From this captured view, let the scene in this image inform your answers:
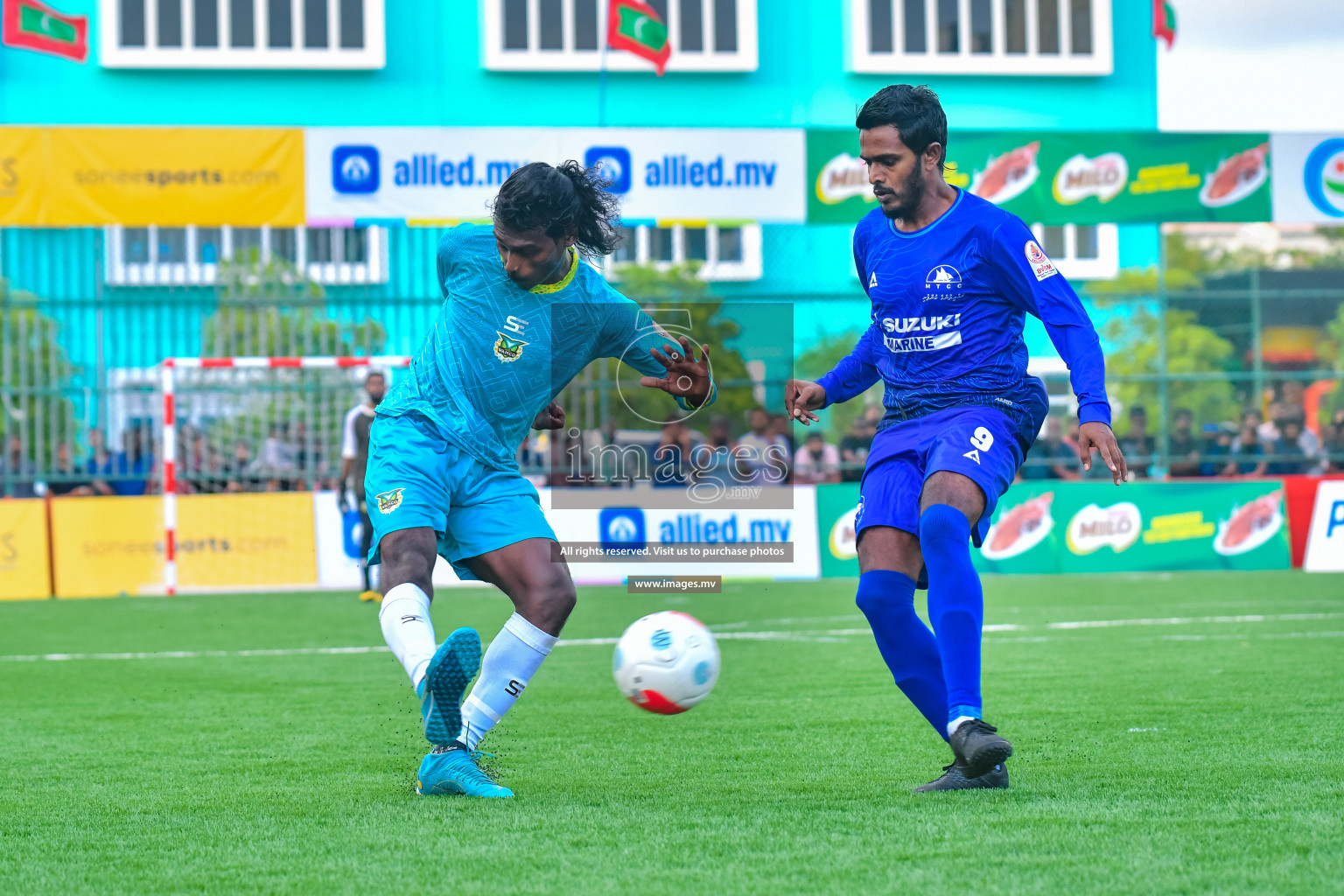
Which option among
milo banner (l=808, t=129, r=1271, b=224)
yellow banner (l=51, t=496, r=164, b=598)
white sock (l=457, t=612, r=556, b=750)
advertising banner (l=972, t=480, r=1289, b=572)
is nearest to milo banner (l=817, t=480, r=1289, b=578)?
advertising banner (l=972, t=480, r=1289, b=572)

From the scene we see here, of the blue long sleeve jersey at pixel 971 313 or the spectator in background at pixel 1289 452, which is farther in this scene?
the spectator in background at pixel 1289 452

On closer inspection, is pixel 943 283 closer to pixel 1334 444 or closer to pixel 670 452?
pixel 670 452

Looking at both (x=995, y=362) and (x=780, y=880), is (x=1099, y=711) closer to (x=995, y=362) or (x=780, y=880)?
(x=995, y=362)

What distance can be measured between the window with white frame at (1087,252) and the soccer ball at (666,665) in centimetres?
2596

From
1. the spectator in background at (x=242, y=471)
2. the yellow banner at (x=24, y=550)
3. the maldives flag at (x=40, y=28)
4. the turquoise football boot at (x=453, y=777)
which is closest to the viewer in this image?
the turquoise football boot at (x=453, y=777)

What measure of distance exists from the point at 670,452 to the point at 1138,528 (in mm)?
4989

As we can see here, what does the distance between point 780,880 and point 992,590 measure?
1110cm

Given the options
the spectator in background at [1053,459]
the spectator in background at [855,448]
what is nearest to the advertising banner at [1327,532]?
the spectator in background at [1053,459]

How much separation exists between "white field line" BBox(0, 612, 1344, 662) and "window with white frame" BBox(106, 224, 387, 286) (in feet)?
21.8

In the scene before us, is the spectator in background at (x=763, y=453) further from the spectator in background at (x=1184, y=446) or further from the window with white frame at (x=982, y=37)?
the window with white frame at (x=982, y=37)

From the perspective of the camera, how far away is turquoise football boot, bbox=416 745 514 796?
4531 mm

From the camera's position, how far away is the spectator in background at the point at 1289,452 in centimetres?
1677

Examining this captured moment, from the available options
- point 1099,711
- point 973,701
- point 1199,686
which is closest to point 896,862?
point 973,701

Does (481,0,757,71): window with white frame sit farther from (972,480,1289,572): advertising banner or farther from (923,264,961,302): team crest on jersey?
(923,264,961,302): team crest on jersey
